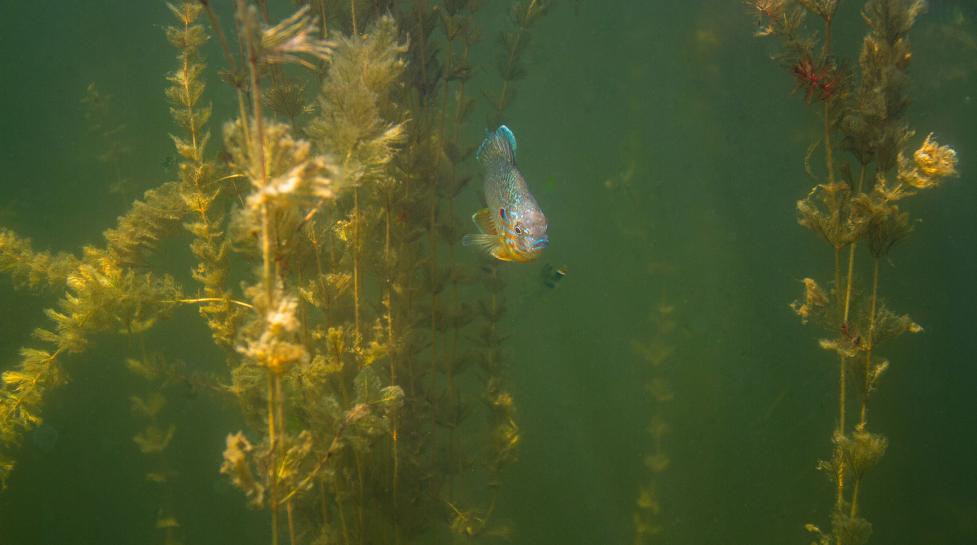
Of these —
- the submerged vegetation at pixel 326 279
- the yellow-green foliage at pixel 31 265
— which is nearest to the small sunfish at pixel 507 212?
the submerged vegetation at pixel 326 279

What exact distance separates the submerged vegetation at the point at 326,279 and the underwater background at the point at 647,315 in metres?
3.50

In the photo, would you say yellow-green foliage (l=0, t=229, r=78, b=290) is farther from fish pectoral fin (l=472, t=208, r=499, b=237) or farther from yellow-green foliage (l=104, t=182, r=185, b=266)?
fish pectoral fin (l=472, t=208, r=499, b=237)

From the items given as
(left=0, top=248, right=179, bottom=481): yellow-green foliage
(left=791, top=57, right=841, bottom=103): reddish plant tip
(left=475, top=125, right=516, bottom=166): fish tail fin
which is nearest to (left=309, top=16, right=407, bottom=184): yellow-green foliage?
(left=475, top=125, right=516, bottom=166): fish tail fin

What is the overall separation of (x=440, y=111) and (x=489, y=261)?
1882mm

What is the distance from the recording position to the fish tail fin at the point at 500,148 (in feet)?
12.7

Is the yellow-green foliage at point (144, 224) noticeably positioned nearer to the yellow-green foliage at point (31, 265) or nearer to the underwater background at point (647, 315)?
the yellow-green foliage at point (31, 265)

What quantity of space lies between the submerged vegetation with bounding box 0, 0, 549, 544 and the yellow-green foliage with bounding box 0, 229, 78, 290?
0.06ft

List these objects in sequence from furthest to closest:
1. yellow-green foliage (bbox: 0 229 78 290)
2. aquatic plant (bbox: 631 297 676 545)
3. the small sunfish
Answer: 1. aquatic plant (bbox: 631 297 676 545)
2. yellow-green foliage (bbox: 0 229 78 290)
3. the small sunfish

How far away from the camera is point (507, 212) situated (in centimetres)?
371

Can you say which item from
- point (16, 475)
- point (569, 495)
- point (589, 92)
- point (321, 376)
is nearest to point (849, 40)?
point (589, 92)

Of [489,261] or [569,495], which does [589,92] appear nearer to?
[489,261]

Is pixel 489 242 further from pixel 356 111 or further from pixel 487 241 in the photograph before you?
pixel 356 111

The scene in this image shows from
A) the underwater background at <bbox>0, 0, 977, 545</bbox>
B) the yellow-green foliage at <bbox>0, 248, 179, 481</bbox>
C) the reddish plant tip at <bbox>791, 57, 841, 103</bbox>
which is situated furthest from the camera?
the underwater background at <bbox>0, 0, 977, 545</bbox>

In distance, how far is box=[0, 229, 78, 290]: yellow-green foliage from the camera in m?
5.45
